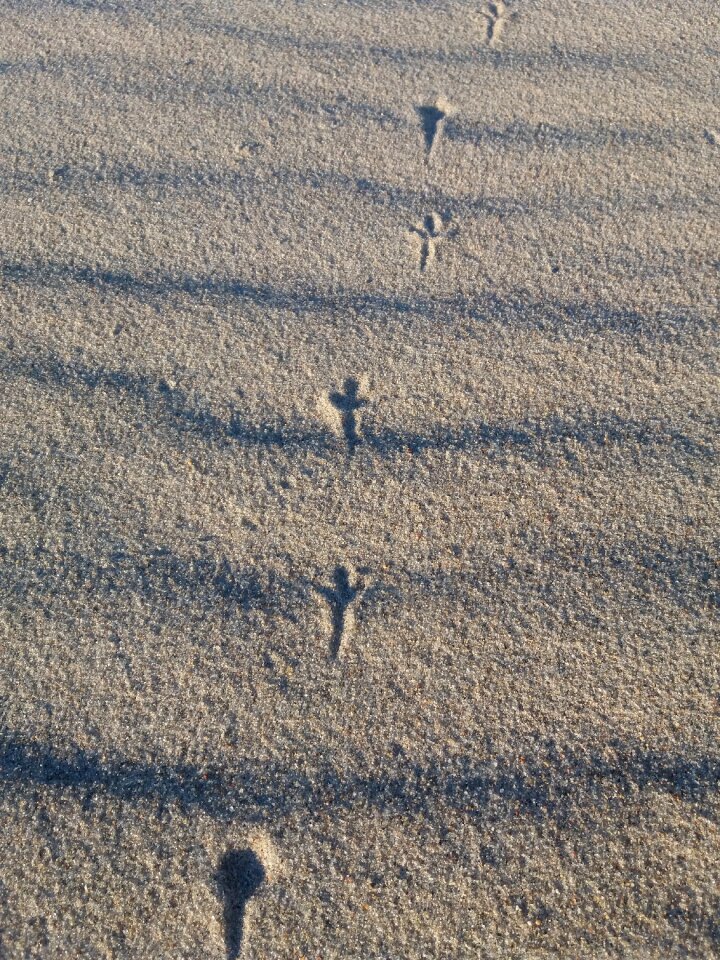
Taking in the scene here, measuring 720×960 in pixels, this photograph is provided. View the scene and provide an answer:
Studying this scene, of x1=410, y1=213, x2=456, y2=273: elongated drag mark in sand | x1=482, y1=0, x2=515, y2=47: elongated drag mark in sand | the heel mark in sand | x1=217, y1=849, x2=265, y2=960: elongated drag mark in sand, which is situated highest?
x1=482, y1=0, x2=515, y2=47: elongated drag mark in sand

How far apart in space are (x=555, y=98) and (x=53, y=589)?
6.95ft

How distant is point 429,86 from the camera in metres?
2.61

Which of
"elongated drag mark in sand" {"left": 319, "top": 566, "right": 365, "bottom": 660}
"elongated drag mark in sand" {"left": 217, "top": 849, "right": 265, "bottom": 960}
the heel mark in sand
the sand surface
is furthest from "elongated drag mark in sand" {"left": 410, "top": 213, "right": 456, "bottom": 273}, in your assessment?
"elongated drag mark in sand" {"left": 217, "top": 849, "right": 265, "bottom": 960}

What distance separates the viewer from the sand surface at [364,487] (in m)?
1.53

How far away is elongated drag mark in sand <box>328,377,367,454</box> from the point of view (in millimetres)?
1976

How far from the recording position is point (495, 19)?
2.78 meters

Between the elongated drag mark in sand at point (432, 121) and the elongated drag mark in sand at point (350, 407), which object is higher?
the elongated drag mark in sand at point (432, 121)

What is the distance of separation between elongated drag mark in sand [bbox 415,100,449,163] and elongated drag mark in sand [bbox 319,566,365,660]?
4.54 ft

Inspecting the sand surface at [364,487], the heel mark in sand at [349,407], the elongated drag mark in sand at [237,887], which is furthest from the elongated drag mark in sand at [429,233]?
the elongated drag mark in sand at [237,887]

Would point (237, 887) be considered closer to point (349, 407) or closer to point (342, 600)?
point (342, 600)

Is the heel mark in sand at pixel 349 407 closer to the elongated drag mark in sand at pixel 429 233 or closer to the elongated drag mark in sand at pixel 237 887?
the elongated drag mark in sand at pixel 429 233

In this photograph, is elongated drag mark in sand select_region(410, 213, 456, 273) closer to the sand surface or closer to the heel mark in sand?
the sand surface

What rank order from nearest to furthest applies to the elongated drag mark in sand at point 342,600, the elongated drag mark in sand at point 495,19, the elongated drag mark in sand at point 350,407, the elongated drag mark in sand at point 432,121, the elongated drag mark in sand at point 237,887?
the elongated drag mark in sand at point 237,887 < the elongated drag mark in sand at point 342,600 < the elongated drag mark in sand at point 350,407 < the elongated drag mark in sand at point 432,121 < the elongated drag mark in sand at point 495,19

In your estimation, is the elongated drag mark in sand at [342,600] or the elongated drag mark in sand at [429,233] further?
the elongated drag mark in sand at [429,233]
